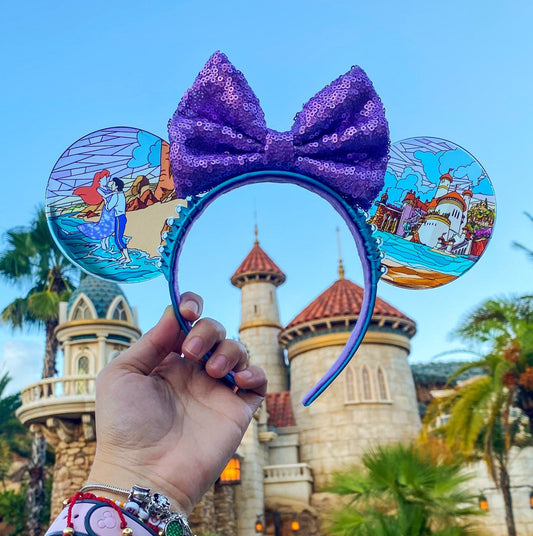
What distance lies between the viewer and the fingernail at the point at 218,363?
193 cm

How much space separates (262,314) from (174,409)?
25.8m

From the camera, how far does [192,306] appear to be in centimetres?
197

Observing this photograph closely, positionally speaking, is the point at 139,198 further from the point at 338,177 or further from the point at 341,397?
the point at 341,397

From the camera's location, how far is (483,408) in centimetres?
1212

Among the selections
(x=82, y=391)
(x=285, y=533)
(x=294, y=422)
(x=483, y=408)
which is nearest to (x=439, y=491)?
(x=483, y=408)

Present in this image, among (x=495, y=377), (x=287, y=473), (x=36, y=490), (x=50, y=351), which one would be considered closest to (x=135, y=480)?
(x=495, y=377)

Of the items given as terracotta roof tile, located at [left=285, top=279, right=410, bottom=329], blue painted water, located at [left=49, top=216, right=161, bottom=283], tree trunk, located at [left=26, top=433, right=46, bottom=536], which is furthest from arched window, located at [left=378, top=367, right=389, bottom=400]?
blue painted water, located at [left=49, top=216, right=161, bottom=283]

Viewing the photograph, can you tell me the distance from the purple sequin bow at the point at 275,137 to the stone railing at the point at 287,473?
19.3m

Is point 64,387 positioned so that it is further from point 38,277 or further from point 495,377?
point 495,377

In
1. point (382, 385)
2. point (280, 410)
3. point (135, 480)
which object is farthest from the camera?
point (280, 410)

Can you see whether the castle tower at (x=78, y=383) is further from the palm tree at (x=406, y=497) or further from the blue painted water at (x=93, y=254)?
the blue painted water at (x=93, y=254)

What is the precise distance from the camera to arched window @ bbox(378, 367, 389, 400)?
21.6 m

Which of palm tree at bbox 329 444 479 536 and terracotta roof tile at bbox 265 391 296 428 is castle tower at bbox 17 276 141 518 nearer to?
terracotta roof tile at bbox 265 391 296 428

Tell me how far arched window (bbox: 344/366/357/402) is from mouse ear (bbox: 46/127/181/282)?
19.6 meters
